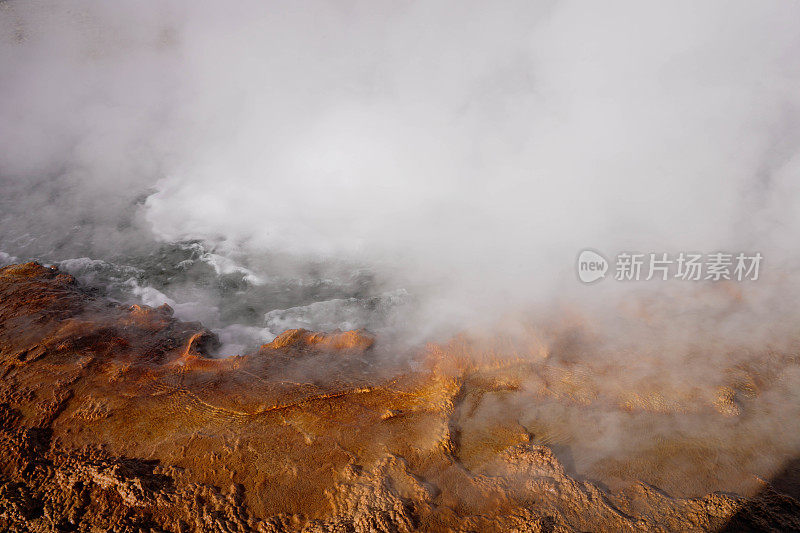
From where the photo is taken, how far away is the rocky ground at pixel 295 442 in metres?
1.90

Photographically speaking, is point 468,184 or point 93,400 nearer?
point 93,400

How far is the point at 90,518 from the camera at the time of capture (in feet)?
5.99

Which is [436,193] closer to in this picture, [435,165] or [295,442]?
[435,165]

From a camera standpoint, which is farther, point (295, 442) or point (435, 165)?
point (435, 165)

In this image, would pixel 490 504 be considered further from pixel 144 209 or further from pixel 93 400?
pixel 144 209

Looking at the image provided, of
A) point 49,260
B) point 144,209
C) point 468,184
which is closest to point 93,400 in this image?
point 49,260

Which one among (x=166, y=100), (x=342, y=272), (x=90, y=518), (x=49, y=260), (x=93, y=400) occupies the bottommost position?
(x=90, y=518)

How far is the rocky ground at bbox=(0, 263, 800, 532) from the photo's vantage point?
74.9 inches

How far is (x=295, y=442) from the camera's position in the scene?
2.25 metres

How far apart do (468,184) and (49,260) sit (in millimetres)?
5558

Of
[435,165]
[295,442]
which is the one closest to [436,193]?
[435,165]

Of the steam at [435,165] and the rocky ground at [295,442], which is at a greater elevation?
the steam at [435,165]

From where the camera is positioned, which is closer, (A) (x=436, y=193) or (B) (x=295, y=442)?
(B) (x=295, y=442)

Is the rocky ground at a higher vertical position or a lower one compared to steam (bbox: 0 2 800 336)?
lower
